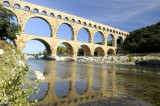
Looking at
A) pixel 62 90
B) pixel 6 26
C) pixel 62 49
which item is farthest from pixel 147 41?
pixel 62 49

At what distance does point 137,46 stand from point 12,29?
38750 mm

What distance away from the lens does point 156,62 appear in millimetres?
21625

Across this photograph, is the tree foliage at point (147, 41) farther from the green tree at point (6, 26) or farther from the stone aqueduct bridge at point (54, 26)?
the green tree at point (6, 26)

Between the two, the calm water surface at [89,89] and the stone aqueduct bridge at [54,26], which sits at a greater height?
the stone aqueduct bridge at [54,26]

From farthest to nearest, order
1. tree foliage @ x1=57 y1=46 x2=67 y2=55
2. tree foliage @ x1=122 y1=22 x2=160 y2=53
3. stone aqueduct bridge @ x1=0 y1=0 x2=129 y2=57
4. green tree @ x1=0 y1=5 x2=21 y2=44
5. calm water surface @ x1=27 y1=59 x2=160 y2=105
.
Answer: tree foliage @ x1=57 y1=46 x2=67 y2=55, tree foliage @ x1=122 y1=22 x2=160 y2=53, stone aqueduct bridge @ x1=0 y1=0 x2=129 y2=57, green tree @ x1=0 y1=5 x2=21 y2=44, calm water surface @ x1=27 y1=59 x2=160 y2=105

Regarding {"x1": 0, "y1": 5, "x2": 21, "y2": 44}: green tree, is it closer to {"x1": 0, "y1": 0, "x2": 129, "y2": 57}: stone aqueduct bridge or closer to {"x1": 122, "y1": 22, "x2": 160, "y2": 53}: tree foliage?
{"x1": 0, "y1": 0, "x2": 129, "y2": 57}: stone aqueduct bridge

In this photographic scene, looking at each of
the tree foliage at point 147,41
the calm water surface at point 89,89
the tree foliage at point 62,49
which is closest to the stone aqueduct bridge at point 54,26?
the tree foliage at point 147,41

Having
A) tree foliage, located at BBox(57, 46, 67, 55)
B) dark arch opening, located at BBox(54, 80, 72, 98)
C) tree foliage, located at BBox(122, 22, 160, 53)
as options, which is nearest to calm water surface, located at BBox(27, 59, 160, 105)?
dark arch opening, located at BBox(54, 80, 72, 98)

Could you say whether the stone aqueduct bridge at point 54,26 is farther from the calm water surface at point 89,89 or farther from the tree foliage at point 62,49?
the tree foliage at point 62,49

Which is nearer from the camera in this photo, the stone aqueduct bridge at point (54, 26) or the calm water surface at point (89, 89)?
the calm water surface at point (89, 89)

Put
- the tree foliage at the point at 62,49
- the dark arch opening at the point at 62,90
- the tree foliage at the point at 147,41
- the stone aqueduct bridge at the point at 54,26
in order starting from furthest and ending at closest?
the tree foliage at the point at 62,49
the tree foliage at the point at 147,41
the stone aqueduct bridge at the point at 54,26
the dark arch opening at the point at 62,90

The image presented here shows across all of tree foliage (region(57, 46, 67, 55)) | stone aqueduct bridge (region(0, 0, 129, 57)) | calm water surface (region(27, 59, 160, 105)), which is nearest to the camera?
calm water surface (region(27, 59, 160, 105))

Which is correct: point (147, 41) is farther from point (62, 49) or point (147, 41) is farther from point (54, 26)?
point (62, 49)

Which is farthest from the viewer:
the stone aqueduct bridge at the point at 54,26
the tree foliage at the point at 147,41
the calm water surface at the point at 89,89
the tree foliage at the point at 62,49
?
the tree foliage at the point at 62,49
